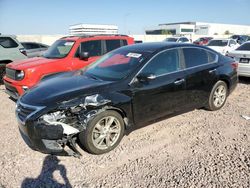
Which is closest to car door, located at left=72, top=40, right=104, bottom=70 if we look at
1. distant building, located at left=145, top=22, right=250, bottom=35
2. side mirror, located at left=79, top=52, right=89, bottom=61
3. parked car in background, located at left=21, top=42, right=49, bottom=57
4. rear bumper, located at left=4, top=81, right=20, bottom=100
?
side mirror, located at left=79, top=52, right=89, bottom=61

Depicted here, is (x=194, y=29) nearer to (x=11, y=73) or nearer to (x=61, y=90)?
(x=11, y=73)

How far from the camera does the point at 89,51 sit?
7.10m

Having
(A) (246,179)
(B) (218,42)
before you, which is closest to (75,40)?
(A) (246,179)

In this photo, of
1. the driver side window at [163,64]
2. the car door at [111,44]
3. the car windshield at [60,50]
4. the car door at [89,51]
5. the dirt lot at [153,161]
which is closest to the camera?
the dirt lot at [153,161]

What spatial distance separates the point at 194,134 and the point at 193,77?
3.66 ft

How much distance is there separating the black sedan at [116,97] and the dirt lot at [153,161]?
24cm

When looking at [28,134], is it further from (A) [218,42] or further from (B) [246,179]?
(A) [218,42]

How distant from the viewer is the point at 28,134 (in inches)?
136

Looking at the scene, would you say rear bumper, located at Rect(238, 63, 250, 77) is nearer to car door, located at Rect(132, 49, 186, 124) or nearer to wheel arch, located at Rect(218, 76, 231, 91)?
wheel arch, located at Rect(218, 76, 231, 91)

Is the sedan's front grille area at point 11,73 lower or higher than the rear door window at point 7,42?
lower

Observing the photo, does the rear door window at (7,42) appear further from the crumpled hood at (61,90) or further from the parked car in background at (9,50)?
the crumpled hood at (61,90)

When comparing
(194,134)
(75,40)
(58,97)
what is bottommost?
(194,134)

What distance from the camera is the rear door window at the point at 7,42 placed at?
873 centimetres

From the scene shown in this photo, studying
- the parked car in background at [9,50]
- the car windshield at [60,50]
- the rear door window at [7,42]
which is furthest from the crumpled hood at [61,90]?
the rear door window at [7,42]
